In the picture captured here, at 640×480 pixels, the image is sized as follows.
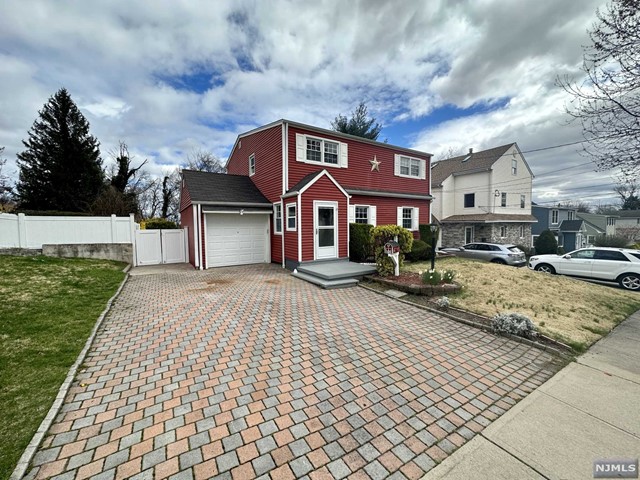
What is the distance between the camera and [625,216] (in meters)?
48.3

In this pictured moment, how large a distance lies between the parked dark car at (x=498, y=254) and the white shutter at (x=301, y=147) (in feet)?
40.8

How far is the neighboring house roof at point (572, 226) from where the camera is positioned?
31438 mm

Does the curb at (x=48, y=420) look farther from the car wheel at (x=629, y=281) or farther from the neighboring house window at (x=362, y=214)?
the car wheel at (x=629, y=281)

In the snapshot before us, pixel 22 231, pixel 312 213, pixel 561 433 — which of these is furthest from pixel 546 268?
pixel 22 231

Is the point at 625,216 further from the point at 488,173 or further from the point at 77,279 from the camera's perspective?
the point at 77,279

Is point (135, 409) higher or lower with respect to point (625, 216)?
lower

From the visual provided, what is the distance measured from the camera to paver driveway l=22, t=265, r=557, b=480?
2057 mm

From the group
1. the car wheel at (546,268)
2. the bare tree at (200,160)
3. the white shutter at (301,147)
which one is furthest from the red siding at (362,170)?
the bare tree at (200,160)

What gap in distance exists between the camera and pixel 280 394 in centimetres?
288

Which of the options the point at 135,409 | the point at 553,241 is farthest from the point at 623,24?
the point at 553,241


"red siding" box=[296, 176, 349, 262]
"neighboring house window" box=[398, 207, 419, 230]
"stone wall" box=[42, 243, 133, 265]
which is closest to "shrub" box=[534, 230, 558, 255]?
"neighboring house window" box=[398, 207, 419, 230]

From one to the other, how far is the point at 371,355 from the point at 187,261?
41.7 ft

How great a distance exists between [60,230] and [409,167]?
17534mm

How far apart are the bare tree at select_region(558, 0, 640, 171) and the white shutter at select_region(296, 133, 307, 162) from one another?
8504 millimetres
